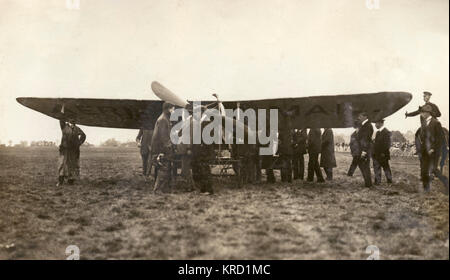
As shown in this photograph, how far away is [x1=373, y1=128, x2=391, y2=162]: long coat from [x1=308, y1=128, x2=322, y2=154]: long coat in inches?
58.8

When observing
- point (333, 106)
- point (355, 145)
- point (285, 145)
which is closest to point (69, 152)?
point (285, 145)

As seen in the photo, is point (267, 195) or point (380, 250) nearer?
point (380, 250)

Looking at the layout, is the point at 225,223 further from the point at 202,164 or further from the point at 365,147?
the point at 365,147

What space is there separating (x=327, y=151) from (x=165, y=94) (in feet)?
16.8

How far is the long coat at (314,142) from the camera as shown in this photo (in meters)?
9.57

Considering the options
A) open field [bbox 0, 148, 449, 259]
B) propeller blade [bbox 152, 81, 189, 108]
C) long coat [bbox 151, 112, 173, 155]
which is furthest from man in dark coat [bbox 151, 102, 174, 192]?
open field [bbox 0, 148, 449, 259]

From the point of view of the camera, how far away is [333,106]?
28.3 feet

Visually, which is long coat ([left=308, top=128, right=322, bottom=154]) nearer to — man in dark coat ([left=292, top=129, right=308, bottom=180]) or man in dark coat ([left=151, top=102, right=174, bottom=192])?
man in dark coat ([left=292, top=129, right=308, bottom=180])

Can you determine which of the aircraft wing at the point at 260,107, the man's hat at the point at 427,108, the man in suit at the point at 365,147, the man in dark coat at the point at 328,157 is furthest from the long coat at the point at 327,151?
the man's hat at the point at 427,108

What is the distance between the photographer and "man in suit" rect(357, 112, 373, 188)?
26.7ft

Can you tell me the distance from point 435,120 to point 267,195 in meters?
3.58
